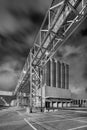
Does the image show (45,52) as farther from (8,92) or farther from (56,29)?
(8,92)

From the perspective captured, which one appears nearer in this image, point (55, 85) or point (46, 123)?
point (46, 123)

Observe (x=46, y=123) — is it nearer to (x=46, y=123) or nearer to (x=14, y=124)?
(x=46, y=123)

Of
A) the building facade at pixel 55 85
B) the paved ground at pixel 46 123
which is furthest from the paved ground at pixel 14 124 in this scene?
the building facade at pixel 55 85

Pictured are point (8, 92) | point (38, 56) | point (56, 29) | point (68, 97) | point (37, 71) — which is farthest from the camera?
point (8, 92)

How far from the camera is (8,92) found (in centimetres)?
8694

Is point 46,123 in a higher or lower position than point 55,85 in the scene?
higher

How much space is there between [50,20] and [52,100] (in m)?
47.5

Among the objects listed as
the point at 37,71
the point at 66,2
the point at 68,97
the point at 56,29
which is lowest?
the point at 68,97

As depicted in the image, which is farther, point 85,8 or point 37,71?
point 37,71

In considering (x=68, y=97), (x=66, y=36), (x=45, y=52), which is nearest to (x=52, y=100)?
(x=68, y=97)

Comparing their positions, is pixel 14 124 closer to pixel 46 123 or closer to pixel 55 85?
pixel 46 123

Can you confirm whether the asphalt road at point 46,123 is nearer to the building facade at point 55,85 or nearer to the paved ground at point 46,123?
the paved ground at point 46,123

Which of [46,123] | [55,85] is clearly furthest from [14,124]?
[55,85]

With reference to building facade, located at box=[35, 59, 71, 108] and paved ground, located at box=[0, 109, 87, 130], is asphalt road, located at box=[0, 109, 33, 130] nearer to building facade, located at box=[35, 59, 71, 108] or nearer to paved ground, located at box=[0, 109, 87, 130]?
paved ground, located at box=[0, 109, 87, 130]
